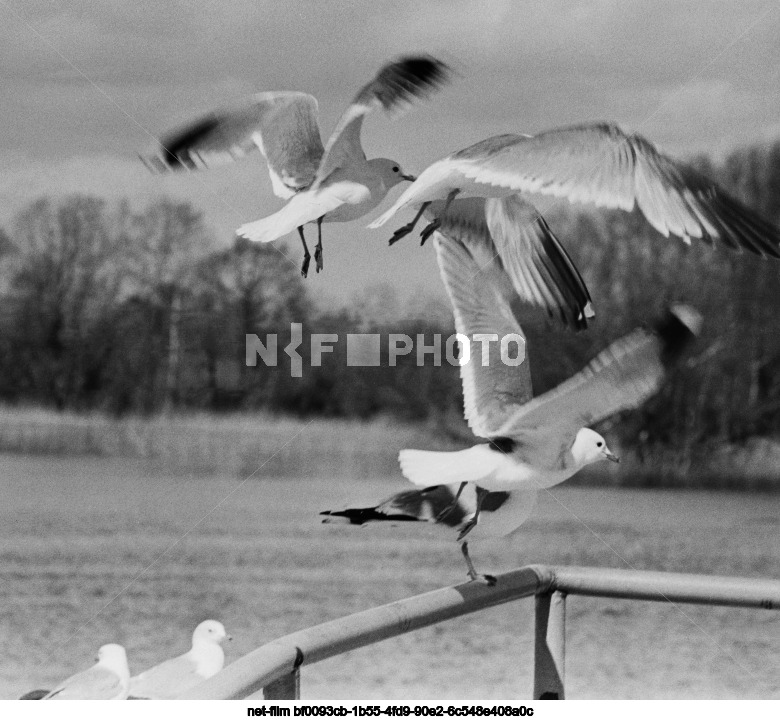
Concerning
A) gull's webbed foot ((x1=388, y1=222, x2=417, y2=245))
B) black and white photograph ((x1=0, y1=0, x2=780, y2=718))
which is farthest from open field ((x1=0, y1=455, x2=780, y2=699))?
gull's webbed foot ((x1=388, y1=222, x2=417, y2=245))

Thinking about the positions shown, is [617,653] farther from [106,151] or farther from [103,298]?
[106,151]

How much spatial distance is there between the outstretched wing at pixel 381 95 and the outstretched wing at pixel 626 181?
0.20 meters

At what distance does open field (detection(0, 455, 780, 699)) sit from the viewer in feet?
7.60

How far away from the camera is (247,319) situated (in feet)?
7.35

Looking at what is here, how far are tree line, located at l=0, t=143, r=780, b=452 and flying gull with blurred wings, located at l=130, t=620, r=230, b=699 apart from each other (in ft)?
1.42

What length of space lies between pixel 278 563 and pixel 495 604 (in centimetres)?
74

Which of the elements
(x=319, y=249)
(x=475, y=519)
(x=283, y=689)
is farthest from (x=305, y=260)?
(x=283, y=689)

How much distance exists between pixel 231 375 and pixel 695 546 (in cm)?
103

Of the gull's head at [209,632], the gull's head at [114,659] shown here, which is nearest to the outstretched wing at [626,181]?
the gull's head at [209,632]

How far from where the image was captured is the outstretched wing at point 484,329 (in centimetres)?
207

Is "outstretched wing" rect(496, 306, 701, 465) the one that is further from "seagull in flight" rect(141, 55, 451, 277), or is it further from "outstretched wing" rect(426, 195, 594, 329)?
"seagull in flight" rect(141, 55, 451, 277)

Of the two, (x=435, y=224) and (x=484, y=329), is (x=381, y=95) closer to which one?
(x=435, y=224)

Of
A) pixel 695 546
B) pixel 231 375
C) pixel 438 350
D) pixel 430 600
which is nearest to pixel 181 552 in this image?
pixel 231 375

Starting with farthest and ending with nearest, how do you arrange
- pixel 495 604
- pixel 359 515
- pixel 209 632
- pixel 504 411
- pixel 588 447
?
pixel 359 515, pixel 209 632, pixel 504 411, pixel 588 447, pixel 495 604
